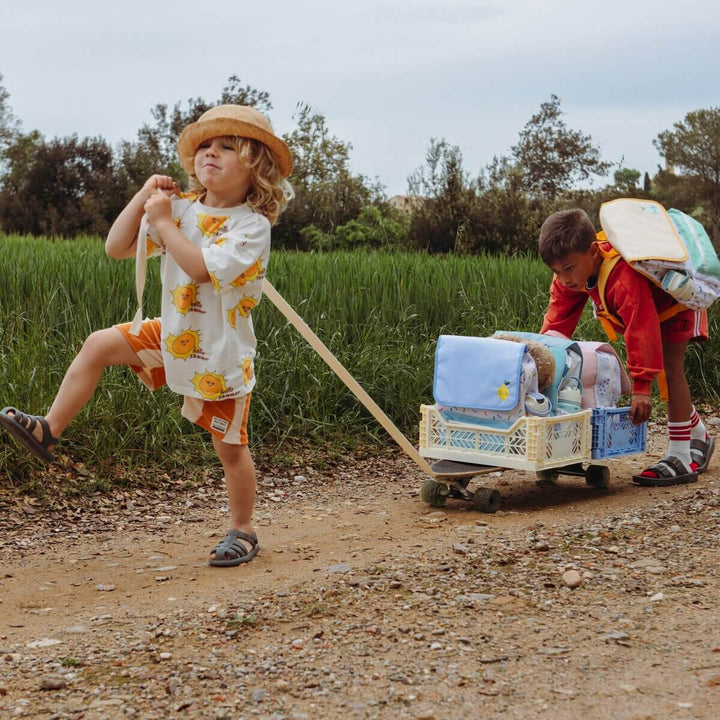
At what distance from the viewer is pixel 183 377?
12.4 ft

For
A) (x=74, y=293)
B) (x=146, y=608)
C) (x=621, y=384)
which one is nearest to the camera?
(x=146, y=608)

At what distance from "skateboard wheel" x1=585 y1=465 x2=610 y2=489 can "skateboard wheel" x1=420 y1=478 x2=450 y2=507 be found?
0.87 metres

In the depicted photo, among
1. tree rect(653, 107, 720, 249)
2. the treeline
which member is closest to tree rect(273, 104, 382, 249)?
the treeline

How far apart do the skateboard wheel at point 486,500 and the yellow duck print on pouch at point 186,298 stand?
1.77 m

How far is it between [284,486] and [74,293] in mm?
2025

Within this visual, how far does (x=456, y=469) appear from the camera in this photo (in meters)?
4.89

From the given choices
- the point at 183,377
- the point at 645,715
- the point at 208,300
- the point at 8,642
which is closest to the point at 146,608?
the point at 8,642

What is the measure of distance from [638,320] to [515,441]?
895 millimetres

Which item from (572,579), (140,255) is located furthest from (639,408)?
(140,255)

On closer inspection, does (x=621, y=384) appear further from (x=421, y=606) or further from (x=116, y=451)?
(x=116, y=451)

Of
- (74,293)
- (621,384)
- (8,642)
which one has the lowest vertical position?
(8,642)

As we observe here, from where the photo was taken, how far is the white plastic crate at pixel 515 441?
4609 millimetres

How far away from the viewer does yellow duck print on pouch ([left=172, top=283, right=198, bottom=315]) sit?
12.3 feet

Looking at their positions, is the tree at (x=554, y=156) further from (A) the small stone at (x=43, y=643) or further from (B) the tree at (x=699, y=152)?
(A) the small stone at (x=43, y=643)
